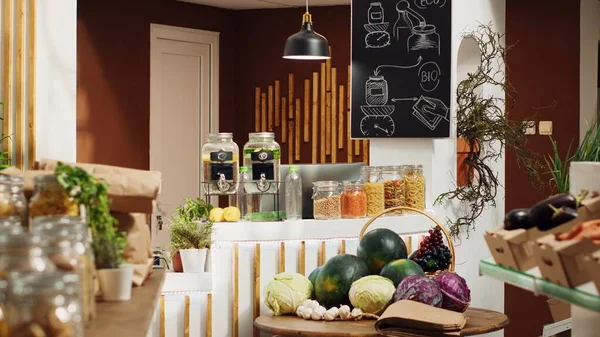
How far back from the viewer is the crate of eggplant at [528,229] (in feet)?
5.96

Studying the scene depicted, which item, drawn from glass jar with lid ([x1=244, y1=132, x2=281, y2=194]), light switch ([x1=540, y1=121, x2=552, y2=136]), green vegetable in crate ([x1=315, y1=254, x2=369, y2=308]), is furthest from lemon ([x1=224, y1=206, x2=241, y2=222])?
light switch ([x1=540, y1=121, x2=552, y2=136])

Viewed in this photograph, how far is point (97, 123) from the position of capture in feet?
27.9

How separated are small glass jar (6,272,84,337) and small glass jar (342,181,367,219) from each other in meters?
4.12

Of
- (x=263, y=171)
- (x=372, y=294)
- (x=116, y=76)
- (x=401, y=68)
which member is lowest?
(x=372, y=294)

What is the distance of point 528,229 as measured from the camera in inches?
74.0

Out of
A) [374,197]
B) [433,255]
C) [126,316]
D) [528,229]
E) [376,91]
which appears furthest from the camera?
[376,91]

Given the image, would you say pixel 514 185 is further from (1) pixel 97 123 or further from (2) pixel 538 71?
(1) pixel 97 123

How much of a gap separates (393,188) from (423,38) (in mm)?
1202

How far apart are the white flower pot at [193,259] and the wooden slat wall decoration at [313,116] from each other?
470 cm

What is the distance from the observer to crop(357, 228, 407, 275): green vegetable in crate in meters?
4.45

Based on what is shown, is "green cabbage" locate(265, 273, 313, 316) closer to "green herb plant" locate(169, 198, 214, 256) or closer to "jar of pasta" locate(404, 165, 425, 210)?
"green herb plant" locate(169, 198, 214, 256)

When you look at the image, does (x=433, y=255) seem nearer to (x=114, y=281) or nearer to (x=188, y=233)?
(x=188, y=233)

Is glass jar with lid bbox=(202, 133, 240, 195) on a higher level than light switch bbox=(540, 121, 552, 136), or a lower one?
lower

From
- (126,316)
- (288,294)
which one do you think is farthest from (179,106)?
(126,316)
